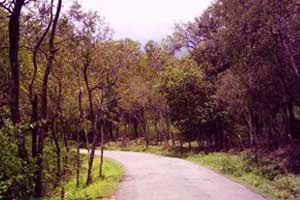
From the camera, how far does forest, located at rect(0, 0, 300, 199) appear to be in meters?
14.9

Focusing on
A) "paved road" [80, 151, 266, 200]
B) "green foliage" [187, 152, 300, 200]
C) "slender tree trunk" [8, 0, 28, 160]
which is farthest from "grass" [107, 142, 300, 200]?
"slender tree trunk" [8, 0, 28, 160]

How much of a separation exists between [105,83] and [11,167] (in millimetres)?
17100

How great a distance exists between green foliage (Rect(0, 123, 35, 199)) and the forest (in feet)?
0.09

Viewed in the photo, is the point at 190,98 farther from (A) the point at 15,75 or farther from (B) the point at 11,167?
(B) the point at 11,167

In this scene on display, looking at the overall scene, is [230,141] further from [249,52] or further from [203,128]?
[249,52]

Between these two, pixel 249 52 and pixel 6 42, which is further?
pixel 249 52

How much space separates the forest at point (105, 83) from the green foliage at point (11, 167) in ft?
0.09

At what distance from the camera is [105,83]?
28.5m

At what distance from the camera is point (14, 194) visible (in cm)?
1325

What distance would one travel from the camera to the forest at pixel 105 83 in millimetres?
Answer: 14931

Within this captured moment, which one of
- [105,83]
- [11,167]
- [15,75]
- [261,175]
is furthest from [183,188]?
[105,83]

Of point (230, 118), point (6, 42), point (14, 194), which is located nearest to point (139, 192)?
point (14, 194)

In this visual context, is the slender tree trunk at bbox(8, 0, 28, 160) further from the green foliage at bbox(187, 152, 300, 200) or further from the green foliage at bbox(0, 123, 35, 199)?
the green foliage at bbox(187, 152, 300, 200)

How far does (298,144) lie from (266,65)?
20.1ft
